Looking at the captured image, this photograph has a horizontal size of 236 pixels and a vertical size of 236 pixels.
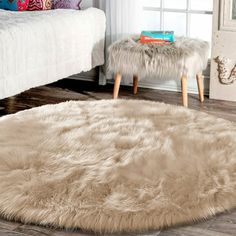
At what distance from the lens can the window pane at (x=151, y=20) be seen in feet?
14.6

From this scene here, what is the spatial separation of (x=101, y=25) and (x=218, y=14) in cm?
86

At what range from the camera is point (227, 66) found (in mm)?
4066

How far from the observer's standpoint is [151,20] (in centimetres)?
448

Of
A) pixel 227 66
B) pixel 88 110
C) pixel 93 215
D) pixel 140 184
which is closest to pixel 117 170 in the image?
pixel 140 184

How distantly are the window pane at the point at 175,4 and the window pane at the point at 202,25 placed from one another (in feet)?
0.31

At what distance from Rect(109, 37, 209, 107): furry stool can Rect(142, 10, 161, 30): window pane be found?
0.45 m

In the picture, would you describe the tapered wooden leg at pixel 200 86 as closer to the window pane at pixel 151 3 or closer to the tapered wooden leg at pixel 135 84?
the tapered wooden leg at pixel 135 84

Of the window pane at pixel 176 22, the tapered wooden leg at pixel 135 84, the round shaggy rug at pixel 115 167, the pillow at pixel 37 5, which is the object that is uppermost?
the pillow at pixel 37 5

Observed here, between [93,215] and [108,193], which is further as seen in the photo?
[108,193]

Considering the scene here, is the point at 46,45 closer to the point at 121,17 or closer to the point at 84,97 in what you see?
the point at 84,97

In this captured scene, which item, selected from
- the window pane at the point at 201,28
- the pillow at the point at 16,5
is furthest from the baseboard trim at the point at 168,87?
the pillow at the point at 16,5

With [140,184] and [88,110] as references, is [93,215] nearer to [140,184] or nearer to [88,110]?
[140,184]

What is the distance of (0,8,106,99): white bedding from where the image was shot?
3.55 metres

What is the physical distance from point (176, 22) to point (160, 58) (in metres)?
0.64
